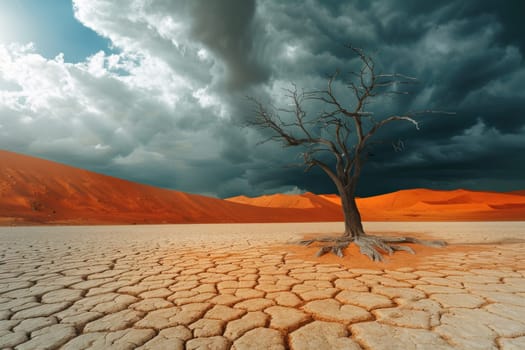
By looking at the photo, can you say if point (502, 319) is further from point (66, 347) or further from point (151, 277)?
point (151, 277)

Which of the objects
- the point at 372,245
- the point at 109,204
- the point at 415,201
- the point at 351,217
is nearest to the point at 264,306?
the point at 372,245

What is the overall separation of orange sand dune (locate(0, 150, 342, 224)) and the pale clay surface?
534 inches

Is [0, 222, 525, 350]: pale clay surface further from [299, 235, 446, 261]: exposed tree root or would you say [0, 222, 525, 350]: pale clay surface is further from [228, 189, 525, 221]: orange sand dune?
[228, 189, 525, 221]: orange sand dune

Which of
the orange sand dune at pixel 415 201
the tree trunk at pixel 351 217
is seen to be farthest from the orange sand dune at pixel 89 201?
the tree trunk at pixel 351 217

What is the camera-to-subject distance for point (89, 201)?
18.1 meters

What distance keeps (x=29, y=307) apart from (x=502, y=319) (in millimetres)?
3431

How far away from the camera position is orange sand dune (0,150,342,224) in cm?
1460

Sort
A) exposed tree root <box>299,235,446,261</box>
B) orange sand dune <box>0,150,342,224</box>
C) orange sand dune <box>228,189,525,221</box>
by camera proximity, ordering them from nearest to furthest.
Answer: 1. exposed tree root <box>299,235,446,261</box>
2. orange sand dune <box>0,150,342,224</box>
3. orange sand dune <box>228,189,525,221</box>

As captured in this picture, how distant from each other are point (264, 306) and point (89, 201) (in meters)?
20.4

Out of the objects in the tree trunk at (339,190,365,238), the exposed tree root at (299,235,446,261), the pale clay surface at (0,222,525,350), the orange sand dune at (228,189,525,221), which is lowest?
the pale clay surface at (0,222,525,350)

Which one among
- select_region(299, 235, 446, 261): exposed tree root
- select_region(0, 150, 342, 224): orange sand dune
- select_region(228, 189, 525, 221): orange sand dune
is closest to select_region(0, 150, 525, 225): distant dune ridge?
select_region(0, 150, 342, 224): orange sand dune

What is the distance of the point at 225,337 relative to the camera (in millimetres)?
1463

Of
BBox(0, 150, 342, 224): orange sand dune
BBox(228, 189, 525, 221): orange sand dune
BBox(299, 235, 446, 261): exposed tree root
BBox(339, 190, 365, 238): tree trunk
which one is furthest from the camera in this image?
BBox(228, 189, 525, 221): orange sand dune

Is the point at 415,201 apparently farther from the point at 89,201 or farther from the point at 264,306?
the point at 264,306
